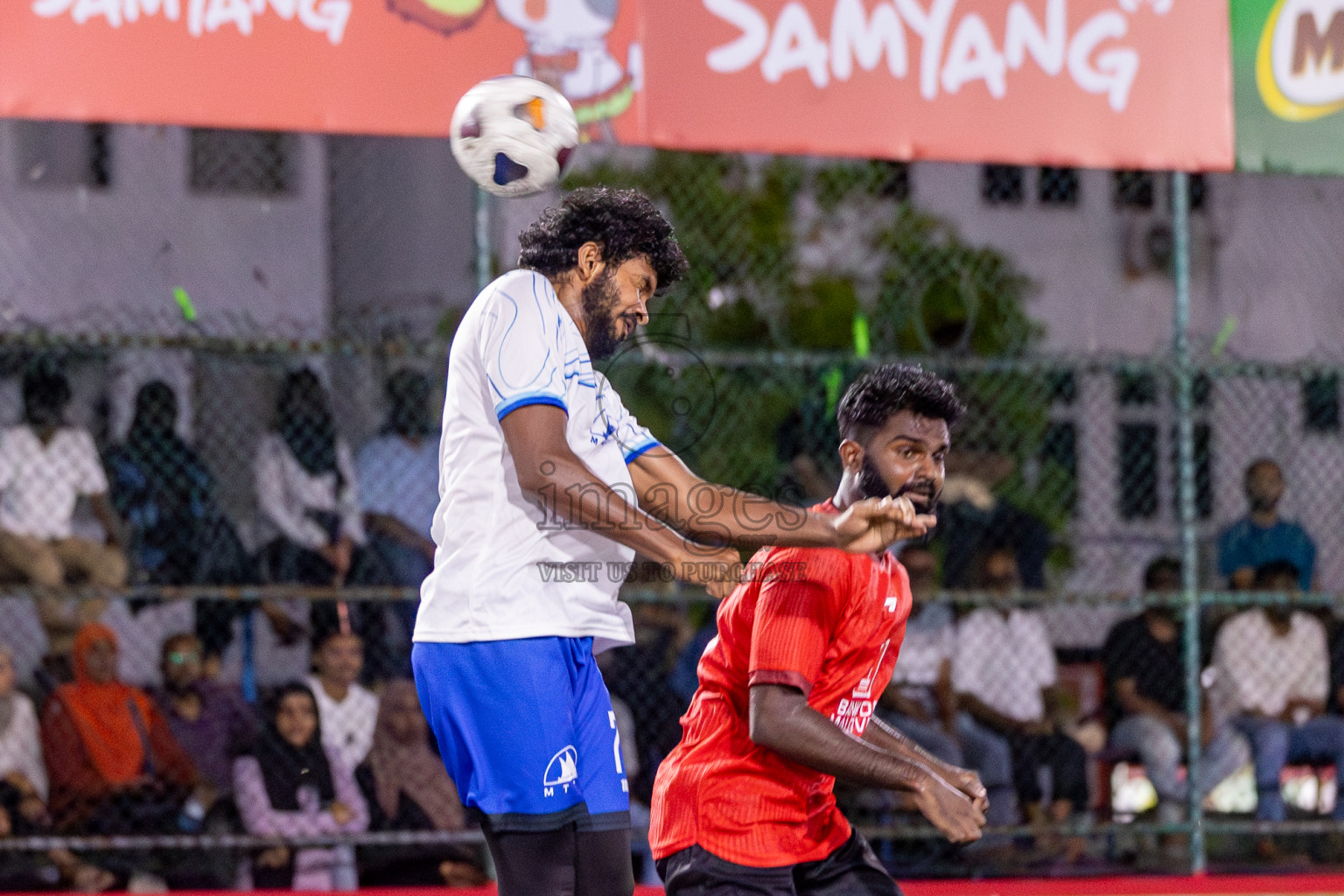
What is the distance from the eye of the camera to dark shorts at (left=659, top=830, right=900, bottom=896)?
2.80 m

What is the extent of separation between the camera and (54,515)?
19.9ft

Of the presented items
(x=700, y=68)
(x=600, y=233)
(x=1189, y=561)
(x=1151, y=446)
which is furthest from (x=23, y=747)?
(x=1151, y=446)

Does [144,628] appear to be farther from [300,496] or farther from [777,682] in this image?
[777,682]

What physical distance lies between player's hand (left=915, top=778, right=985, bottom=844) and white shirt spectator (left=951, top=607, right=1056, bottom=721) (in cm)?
394

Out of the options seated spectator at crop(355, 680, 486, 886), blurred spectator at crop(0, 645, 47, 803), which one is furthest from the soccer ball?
blurred spectator at crop(0, 645, 47, 803)

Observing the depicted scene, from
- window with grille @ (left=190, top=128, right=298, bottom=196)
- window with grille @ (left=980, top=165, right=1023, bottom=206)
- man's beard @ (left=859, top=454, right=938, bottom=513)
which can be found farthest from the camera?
window with grille @ (left=980, top=165, right=1023, bottom=206)

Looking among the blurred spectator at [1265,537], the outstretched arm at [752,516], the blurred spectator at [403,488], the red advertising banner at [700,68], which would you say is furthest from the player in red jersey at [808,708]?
the blurred spectator at [1265,537]

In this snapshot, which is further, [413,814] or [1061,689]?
[1061,689]

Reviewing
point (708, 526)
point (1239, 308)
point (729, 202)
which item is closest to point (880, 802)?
point (708, 526)

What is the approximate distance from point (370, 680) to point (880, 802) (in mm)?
2281

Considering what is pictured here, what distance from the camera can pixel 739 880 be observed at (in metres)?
2.80

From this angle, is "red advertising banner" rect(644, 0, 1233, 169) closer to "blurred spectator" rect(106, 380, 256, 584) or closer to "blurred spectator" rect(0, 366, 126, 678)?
"blurred spectator" rect(106, 380, 256, 584)

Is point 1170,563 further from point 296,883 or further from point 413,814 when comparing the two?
point 296,883

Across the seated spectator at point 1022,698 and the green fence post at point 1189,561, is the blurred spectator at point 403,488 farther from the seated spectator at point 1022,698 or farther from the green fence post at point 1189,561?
the green fence post at point 1189,561
